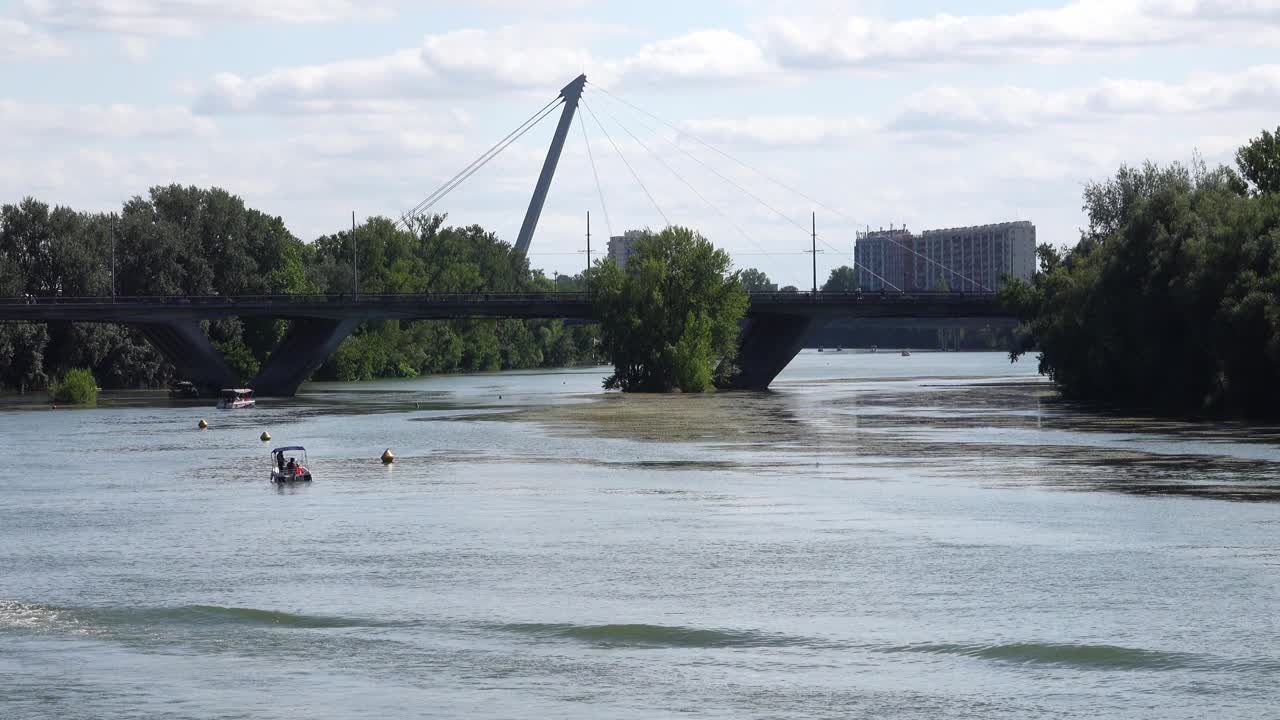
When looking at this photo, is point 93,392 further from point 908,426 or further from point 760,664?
point 760,664

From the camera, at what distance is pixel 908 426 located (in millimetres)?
93000

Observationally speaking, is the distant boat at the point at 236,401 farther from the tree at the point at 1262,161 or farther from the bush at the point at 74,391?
the tree at the point at 1262,161

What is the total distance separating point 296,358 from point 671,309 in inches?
1317

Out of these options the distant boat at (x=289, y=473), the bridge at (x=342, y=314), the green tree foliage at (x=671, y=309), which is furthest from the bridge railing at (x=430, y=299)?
the distant boat at (x=289, y=473)

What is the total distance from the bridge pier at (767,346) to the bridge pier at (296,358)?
36.1m

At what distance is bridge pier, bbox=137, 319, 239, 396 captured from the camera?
139000mm

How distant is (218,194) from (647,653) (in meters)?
148

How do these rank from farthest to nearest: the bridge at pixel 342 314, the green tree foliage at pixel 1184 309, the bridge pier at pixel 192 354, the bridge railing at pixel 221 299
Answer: the bridge pier at pixel 192 354
the bridge railing at pixel 221 299
the bridge at pixel 342 314
the green tree foliage at pixel 1184 309

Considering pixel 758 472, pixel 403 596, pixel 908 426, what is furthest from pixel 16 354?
pixel 403 596

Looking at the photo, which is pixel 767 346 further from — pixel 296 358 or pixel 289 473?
pixel 289 473

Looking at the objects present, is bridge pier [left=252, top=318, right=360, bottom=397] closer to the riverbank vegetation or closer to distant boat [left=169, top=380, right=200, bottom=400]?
distant boat [left=169, top=380, right=200, bottom=400]

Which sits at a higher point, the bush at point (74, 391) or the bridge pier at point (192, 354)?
the bridge pier at point (192, 354)

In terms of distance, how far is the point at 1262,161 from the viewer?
384 ft

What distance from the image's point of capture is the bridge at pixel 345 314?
13600 centimetres
